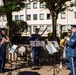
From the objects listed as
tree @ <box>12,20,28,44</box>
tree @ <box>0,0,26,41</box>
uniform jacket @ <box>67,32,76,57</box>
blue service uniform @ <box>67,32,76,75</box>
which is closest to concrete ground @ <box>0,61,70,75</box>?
blue service uniform @ <box>67,32,76,75</box>

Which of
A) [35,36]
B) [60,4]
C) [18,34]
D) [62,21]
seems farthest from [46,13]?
[35,36]

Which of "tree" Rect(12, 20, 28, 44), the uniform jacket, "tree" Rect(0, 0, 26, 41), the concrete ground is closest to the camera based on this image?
the uniform jacket

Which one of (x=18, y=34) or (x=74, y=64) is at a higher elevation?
(x=74, y=64)

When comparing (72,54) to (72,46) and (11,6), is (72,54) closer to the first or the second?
(72,46)

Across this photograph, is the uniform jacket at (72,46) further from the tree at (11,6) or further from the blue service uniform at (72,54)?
the tree at (11,6)

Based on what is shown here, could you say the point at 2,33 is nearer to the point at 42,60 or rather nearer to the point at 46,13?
the point at 42,60

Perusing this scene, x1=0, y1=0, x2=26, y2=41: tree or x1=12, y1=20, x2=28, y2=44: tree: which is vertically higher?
x1=0, y1=0, x2=26, y2=41: tree

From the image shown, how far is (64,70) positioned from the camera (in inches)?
520

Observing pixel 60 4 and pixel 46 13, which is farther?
pixel 46 13

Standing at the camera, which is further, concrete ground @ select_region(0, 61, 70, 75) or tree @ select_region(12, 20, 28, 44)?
tree @ select_region(12, 20, 28, 44)

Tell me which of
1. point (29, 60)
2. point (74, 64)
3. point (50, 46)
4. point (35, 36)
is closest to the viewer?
point (74, 64)

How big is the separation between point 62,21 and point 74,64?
41.0m

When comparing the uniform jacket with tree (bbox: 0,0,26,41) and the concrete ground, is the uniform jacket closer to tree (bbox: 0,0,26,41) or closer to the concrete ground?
the concrete ground

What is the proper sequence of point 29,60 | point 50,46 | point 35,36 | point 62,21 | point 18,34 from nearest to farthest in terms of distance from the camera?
point 50,46 → point 35,36 → point 29,60 → point 18,34 → point 62,21
